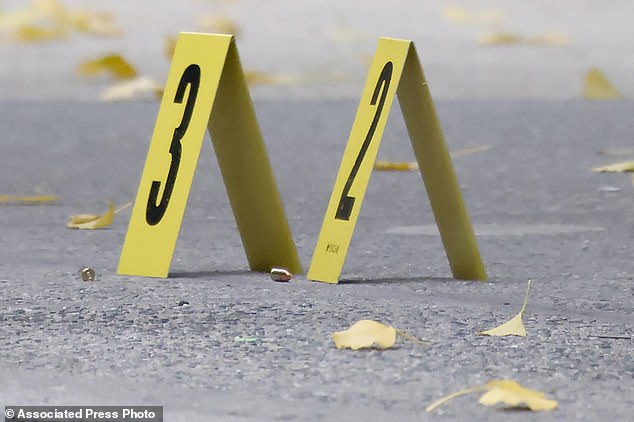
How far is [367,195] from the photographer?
6641 millimetres

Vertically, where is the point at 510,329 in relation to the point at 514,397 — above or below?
above

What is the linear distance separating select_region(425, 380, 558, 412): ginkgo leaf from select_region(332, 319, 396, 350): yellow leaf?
47cm

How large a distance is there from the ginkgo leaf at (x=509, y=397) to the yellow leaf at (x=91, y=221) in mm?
2715

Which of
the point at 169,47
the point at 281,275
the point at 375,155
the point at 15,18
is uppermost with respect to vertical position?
Result: the point at 15,18

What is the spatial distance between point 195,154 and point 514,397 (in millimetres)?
1656

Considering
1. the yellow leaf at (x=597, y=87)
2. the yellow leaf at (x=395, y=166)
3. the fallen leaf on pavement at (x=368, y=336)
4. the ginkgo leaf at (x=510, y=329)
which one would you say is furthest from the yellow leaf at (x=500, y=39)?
the fallen leaf on pavement at (x=368, y=336)

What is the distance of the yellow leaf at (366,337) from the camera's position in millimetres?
3761

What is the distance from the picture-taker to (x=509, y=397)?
10.6 feet

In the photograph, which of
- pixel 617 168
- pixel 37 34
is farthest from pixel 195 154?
pixel 37 34

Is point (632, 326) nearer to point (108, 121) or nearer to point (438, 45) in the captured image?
point (108, 121)

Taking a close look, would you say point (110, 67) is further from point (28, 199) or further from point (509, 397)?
point (509, 397)

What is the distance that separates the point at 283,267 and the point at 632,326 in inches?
44.8

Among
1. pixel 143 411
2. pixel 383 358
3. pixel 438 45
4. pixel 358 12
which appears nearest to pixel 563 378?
pixel 383 358

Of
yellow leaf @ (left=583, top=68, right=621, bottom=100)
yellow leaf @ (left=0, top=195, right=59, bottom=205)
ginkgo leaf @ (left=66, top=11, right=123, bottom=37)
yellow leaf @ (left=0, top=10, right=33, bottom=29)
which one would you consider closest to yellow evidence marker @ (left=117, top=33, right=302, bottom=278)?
yellow leaf @ (left=0, top=195, right=59, bottom=205)
